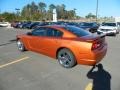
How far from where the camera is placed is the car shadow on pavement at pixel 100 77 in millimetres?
5020

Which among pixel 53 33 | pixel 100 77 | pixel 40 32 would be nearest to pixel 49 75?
pixel 100 77

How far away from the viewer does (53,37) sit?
7305mm

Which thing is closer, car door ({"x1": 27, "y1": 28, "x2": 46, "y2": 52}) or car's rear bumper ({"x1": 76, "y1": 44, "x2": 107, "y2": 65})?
car's rear bumper ({"x1": 76, "y1": 44, "x2": 107, "y2": 65})

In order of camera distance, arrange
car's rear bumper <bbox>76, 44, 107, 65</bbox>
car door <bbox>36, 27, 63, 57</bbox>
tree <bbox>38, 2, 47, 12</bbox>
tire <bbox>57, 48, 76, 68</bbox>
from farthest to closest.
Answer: tree <bbox>38, 2, 47, 12</bbox> → car door <bbox>36, 27, 63, 57</bbox> → tire <bbox>57, 48, 76, 68</bbox> → car's rear bumper <bbox>76, 44, 107, 65</bbox>

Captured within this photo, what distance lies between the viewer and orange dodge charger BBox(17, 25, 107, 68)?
246 inches

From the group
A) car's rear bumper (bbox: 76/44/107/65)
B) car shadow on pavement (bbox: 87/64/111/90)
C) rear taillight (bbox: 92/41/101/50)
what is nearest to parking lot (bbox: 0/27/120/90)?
car shadow on pavement (bbox: 87/64/111/90)

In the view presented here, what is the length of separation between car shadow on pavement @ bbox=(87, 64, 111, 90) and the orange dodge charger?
0.95 feet

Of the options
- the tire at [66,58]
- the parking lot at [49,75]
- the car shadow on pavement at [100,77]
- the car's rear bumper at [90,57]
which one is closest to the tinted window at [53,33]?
the tire at [66,58]

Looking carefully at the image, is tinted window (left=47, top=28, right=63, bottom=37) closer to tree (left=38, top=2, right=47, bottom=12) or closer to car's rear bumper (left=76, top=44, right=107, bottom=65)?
car's rear bumper (left=76, top=44, right=107, bottom=65)

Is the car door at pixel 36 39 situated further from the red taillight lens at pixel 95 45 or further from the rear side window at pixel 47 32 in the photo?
the red taillight lens at pixel 95 45

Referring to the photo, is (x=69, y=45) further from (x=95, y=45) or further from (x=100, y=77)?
(x=100, y=77)

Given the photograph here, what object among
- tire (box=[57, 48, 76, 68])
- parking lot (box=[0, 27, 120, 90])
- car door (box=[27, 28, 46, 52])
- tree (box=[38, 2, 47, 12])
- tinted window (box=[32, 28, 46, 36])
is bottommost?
parking lot (box=[0, 27, 120, 90])

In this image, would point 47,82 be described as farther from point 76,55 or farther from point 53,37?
point 53,37

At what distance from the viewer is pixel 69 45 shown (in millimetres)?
6609
